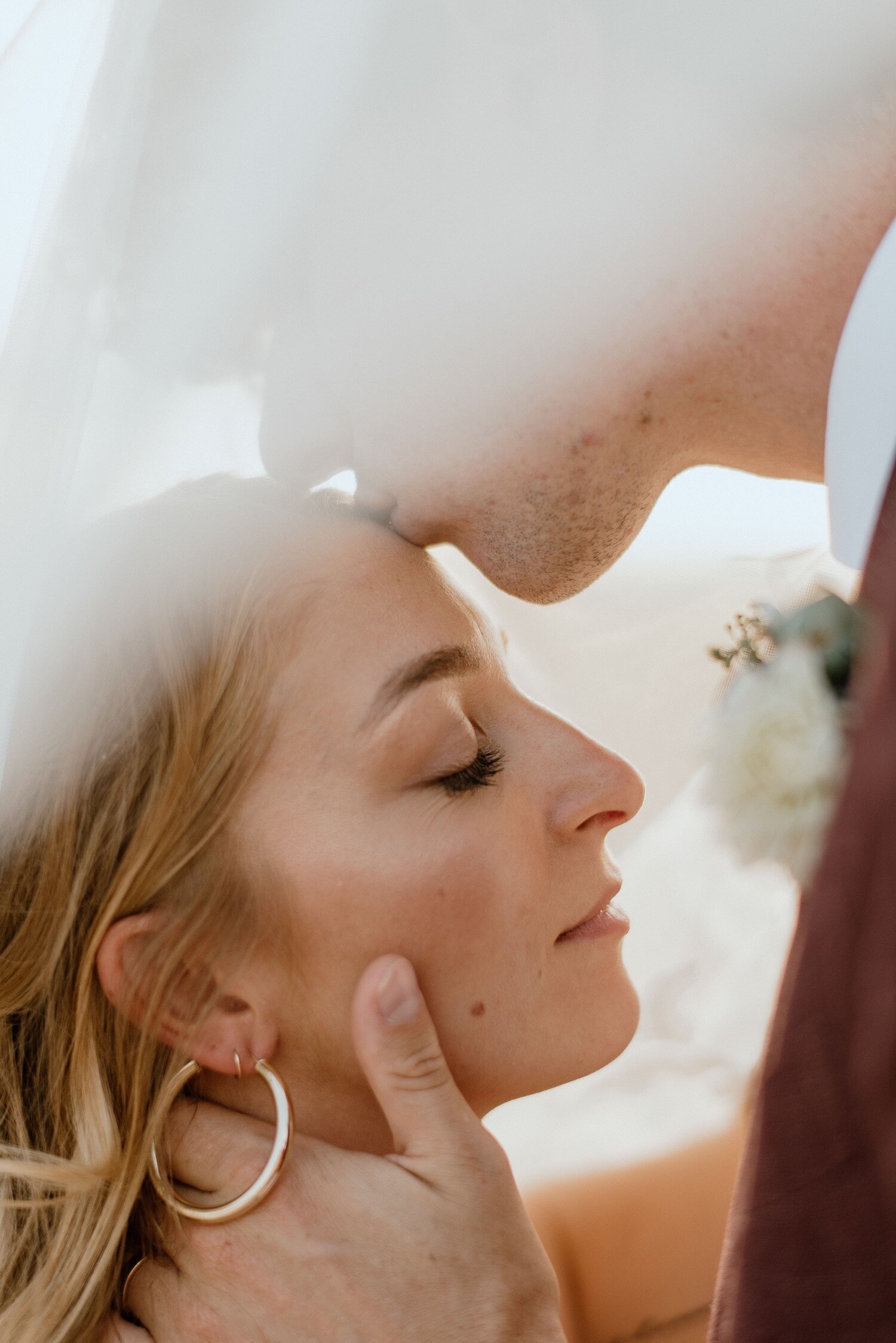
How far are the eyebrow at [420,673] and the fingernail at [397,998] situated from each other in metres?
0.32

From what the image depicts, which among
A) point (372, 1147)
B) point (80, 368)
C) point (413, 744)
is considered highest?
point (80, 368)

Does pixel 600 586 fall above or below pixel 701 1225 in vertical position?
above

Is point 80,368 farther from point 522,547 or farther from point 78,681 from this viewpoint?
point 522,547

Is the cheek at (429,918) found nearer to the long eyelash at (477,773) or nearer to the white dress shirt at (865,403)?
the long eyelash at (477,773)

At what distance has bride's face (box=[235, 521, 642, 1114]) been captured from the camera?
57.8 inches

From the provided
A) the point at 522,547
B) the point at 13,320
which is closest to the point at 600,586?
the point at 522,547

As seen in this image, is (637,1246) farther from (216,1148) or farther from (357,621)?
(357,621)

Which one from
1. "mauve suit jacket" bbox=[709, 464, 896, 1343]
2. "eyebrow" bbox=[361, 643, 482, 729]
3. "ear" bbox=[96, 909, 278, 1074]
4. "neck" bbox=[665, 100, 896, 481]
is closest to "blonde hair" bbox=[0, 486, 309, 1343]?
"ear" bbox=[96, 909, 278, 1074]

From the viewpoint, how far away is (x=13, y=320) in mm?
1304

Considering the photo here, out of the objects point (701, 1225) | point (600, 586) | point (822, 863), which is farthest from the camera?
point (600, 586)

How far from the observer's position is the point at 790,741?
99cm

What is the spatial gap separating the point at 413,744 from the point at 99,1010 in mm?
570

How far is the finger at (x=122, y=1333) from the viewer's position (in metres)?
1.37

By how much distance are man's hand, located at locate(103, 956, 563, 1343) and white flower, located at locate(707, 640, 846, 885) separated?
1.87 feet
